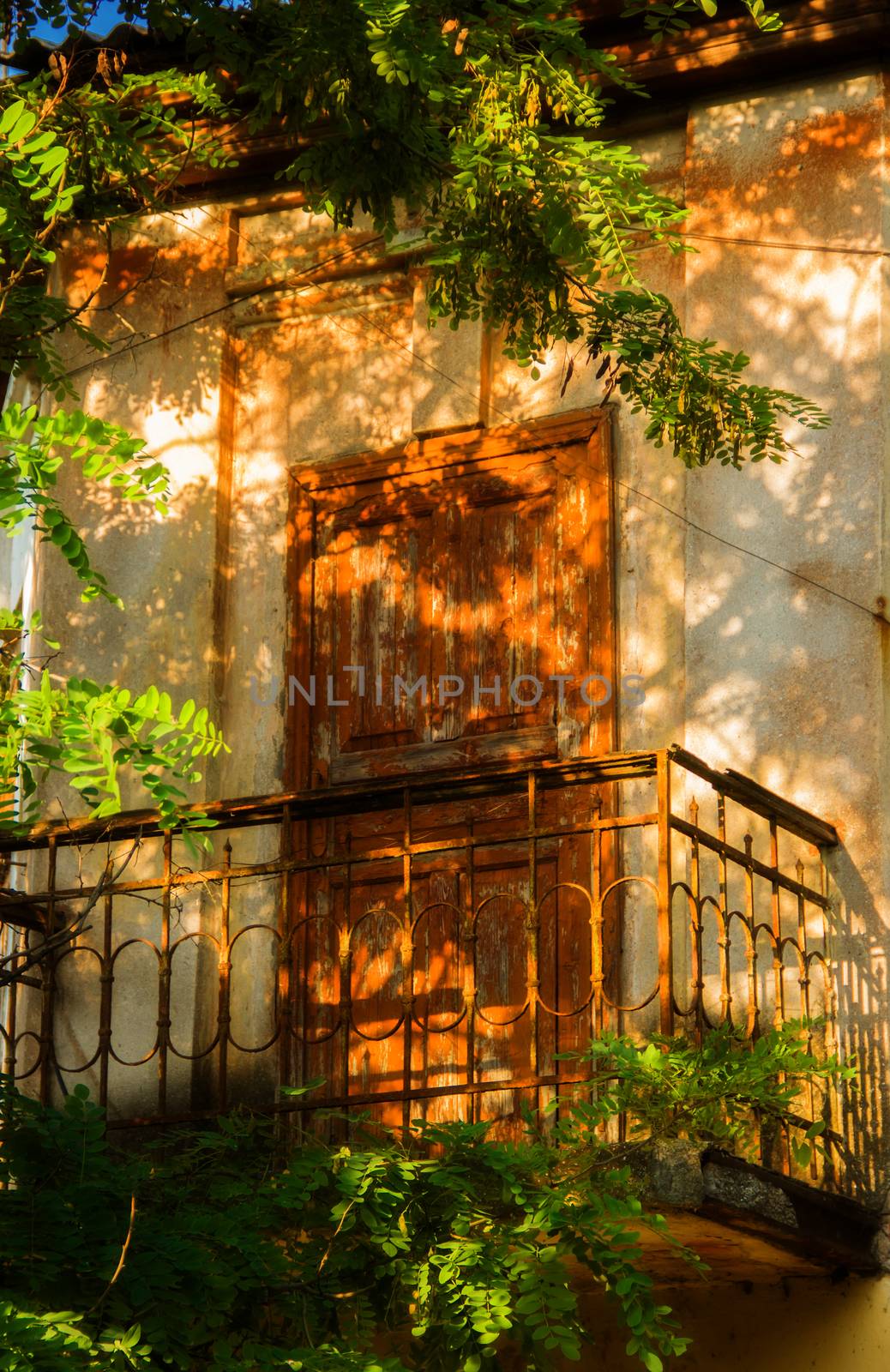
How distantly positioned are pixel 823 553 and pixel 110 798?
3359mm

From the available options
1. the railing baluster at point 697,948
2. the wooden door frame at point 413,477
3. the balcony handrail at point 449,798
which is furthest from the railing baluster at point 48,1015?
the railing baluster at point 697,948

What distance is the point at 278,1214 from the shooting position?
6.53 m

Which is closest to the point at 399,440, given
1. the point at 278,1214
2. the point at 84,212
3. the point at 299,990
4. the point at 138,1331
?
the point at 84,212

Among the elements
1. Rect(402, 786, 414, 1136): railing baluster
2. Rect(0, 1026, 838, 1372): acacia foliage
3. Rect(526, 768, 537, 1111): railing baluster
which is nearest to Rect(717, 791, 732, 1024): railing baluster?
Rect(0, 1026, 838, 1372): acacia foliage

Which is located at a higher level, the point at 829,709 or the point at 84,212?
the point at 84,212

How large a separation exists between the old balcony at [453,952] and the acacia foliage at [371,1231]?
220mm

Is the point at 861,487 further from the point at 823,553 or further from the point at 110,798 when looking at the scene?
the point at 110,798

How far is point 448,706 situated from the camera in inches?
339

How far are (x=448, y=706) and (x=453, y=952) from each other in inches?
39.7

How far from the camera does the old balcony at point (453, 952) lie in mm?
6934

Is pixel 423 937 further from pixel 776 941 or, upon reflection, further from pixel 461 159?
pixel 461 159

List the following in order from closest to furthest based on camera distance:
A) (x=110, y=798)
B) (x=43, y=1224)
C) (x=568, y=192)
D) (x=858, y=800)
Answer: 1. (x=110, y=798)
2. (x=43, y=1224)
3. (x=568, y=192)
4. (x=858, y=800)

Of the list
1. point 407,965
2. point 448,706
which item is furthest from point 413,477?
point 407,965

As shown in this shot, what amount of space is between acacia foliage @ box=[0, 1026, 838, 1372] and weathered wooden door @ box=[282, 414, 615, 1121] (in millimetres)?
1446
